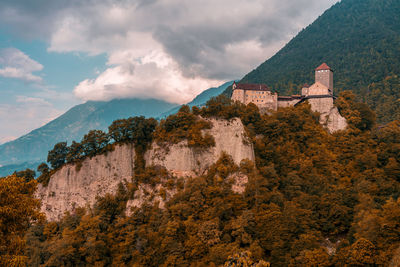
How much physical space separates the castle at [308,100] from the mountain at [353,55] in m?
20.3

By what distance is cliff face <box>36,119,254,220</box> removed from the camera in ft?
147

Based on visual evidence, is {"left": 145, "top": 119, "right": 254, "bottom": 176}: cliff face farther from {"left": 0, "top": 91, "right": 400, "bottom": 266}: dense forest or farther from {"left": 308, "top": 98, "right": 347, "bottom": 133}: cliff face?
{"left": 308, "top": 98, "right": 347, "bottom": 133}: cliff face

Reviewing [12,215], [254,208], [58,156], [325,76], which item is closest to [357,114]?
[325,76]

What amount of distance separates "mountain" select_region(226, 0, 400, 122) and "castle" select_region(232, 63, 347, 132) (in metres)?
20.3

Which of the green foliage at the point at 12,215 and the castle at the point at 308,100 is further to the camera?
the castle at the point at 308,100

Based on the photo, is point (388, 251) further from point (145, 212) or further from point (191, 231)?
point (145, 212)

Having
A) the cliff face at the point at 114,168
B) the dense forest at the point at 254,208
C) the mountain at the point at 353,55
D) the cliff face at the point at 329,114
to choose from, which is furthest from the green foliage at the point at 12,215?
the mountain at the point at 353,55

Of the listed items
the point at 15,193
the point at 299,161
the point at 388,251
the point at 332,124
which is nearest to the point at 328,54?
the point at 332,124

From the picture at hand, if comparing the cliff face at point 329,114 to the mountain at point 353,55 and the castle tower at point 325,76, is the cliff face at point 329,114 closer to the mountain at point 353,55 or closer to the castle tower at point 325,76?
the castle tower at point 325,76

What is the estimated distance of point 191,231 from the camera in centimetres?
3781

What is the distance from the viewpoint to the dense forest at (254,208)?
114 ft

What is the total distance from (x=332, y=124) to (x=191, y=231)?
125ft

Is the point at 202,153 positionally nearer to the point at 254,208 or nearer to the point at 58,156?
the point at 254,208

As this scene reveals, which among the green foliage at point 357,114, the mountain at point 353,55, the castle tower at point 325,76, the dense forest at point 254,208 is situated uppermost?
the mountain at point 353,55
